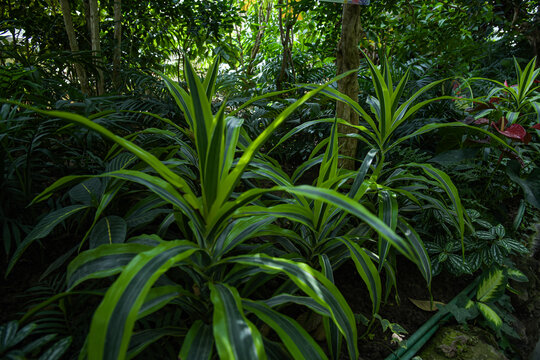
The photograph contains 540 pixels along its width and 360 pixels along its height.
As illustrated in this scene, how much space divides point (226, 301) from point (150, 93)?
→ 1.93m

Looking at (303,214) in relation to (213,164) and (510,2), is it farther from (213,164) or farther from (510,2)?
(510,2)

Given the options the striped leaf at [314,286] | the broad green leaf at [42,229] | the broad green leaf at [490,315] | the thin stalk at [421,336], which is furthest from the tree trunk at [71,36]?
the broad green leaf at [490,315]

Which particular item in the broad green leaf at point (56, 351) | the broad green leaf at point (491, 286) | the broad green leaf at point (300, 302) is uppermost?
the broad green leaf at point (300, 302)

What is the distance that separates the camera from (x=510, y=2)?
2.88 m

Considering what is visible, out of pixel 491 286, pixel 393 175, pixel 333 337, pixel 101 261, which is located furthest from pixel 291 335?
pixel 491 286

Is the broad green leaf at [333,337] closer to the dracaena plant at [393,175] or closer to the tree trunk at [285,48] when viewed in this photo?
the dracaena plant at [393,175]

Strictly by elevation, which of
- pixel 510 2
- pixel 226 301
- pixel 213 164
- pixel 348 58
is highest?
pixel 510 2

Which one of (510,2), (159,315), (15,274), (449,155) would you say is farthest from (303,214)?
(510,2)

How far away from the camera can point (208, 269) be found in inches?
26.9

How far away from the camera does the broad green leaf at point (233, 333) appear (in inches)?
18.4

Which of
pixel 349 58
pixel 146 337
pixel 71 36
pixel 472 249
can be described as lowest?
pixel 472 249

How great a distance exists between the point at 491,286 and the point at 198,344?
1166mm

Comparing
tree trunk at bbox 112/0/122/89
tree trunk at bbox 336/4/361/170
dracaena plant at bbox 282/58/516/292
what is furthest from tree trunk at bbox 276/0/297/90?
dracaena plant at bbox 282/58/516/292

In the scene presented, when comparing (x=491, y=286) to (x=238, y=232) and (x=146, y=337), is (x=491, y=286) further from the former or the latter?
(x=146, y=337)
